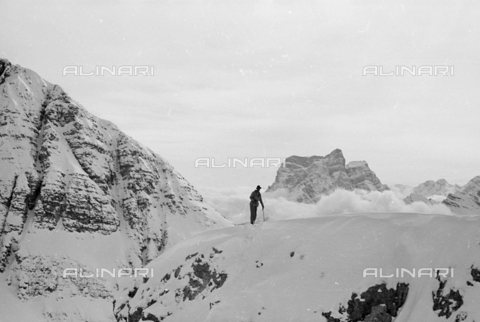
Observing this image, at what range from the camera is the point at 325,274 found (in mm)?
24688

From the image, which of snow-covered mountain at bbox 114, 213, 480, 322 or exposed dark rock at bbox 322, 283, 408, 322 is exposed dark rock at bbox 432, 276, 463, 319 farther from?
exposed dark rock at bbox 322, 283, 408, 322

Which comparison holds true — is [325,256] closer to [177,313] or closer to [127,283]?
[177,313]

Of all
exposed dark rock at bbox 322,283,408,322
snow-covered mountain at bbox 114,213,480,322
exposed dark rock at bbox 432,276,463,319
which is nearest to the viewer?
exposed dark rock at bbox 432,276,463,319

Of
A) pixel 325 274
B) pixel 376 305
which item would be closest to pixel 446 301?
pixel 376 305

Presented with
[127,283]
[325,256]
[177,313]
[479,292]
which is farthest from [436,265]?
[127,283]

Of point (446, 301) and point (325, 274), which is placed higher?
point (325, 274)

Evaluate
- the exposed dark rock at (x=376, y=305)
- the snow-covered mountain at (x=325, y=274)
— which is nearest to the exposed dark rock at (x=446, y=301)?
the snow-covered mountain at (x=325, y=274)

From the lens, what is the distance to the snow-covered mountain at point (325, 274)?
73.7 feet

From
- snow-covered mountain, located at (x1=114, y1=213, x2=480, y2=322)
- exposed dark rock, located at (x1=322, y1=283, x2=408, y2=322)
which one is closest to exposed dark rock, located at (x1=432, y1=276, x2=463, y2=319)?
snow-covered mountain, located at (x1=114, y1=213, x2=480, y2=322)

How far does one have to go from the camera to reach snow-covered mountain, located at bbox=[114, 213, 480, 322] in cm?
2245

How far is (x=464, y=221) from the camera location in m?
24.5

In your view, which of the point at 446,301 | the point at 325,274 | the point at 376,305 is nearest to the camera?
the point at 446,301

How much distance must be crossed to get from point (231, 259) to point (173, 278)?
340 cm

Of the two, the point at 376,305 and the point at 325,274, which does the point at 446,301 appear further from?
the point at 325,274
